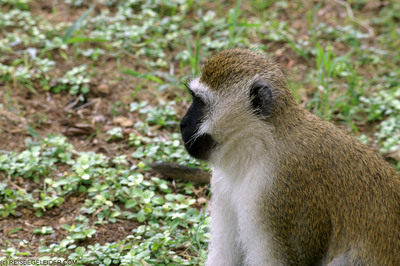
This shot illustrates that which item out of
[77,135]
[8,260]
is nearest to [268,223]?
[8,260]

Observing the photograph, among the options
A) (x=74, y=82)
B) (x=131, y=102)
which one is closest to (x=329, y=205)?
(x=131, y=102)

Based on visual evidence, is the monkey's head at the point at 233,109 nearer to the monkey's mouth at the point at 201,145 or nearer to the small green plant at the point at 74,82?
the monkey's mouth at the point at 201,145

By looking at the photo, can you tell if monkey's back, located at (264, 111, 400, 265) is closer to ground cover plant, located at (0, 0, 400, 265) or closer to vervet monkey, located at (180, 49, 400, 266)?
vervet monkey, located at (180, 49, 400, 266)

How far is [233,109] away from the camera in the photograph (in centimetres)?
310

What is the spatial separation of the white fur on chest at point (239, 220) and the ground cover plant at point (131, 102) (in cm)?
36

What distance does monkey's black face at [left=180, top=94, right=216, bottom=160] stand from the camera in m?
3.11

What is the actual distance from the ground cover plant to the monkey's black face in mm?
826

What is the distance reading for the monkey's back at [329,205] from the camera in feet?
9.93

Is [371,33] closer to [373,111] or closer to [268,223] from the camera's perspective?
[373,111]

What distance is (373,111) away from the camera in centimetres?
534

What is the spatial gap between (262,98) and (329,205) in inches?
27.2

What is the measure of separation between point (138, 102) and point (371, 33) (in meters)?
3.05

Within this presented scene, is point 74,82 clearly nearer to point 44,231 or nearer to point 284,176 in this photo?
point 44,231

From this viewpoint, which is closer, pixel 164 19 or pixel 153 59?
pixel 153 59
